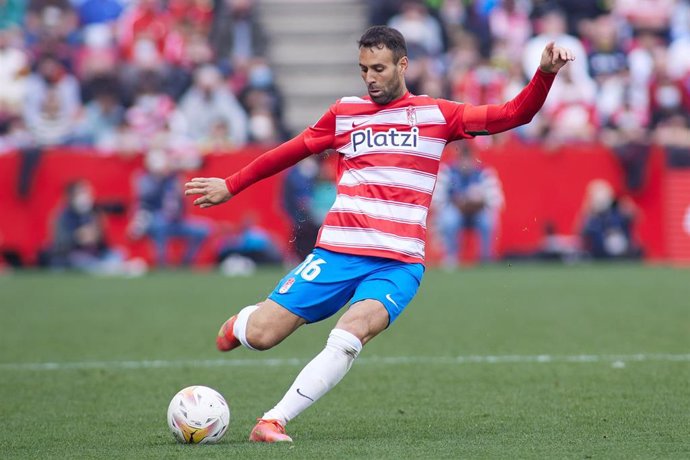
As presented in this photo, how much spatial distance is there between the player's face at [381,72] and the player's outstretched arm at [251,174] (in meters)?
0.49

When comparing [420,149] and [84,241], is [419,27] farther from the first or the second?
[420,149]

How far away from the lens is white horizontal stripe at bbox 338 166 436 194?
6676mm

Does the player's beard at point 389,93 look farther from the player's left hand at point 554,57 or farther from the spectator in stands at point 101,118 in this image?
the spectator in stands at point 101,118

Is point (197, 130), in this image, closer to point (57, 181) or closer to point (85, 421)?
point (57, 181)

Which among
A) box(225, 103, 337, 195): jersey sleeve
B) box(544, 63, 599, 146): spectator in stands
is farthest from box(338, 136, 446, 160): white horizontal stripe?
box(544, 63, 599, 146): spectator in stands

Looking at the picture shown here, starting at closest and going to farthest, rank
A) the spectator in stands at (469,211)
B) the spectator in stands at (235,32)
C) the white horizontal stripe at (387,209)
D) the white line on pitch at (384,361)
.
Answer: the white horizontal stripe at (387,209) → the white line on pitch at (384,361) → the spectator in stands at (469,211) → the spectator in stands at (235,32)

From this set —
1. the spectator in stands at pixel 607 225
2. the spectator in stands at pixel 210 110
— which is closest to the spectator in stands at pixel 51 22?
the spectator in stands at pixel 210 110

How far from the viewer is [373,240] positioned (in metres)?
6.60

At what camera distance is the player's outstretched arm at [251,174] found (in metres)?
6.84

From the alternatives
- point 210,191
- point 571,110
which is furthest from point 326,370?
point 571,110

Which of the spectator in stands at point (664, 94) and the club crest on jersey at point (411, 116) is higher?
the club crest on jersey at point (411, 116)

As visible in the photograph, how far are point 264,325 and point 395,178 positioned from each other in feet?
3.28

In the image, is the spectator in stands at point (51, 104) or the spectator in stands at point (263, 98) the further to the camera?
the spectator in stands at point (263, 98)

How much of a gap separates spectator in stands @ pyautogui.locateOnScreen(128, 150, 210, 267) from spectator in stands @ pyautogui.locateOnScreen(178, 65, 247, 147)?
5.55 ft
